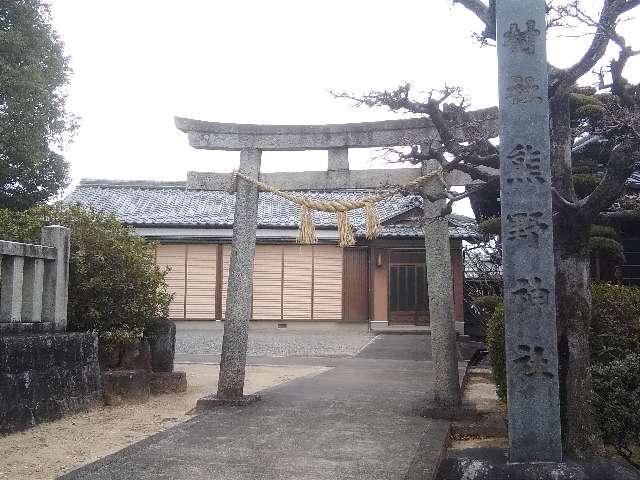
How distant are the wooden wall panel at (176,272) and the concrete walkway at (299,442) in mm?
12406

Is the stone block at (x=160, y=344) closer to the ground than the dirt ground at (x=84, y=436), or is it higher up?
higher up

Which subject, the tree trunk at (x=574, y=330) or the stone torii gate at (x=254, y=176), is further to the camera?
the stone torii gate at (x=254, y=176)

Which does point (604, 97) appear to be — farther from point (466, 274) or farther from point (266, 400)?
point (466, 274)

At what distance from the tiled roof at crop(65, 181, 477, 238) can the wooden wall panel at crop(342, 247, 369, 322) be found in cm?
99

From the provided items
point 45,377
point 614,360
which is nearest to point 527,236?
point 614,360

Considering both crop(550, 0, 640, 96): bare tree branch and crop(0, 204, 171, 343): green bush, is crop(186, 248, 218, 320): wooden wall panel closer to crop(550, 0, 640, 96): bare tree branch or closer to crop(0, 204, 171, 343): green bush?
crop(0, 204, 171, 343): green bush

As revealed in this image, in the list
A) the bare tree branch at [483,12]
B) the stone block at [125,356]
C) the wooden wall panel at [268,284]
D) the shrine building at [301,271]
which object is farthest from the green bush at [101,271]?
the wooden wall panel at [268,284]

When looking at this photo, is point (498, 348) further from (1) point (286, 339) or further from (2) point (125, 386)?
(1) point (286, 339)

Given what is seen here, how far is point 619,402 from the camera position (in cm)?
399

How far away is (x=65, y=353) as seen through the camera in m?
6.53

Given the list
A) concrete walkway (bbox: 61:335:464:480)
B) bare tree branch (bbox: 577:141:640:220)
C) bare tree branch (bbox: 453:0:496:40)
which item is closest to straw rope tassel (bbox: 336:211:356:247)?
concrete walkway (bbox: 61:335:464:480)

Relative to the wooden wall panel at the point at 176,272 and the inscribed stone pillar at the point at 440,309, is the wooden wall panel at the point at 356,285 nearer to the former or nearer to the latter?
the wooden wall panel at the point at 176,272

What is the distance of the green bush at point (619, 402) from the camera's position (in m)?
3.93

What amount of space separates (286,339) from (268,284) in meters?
3.13
